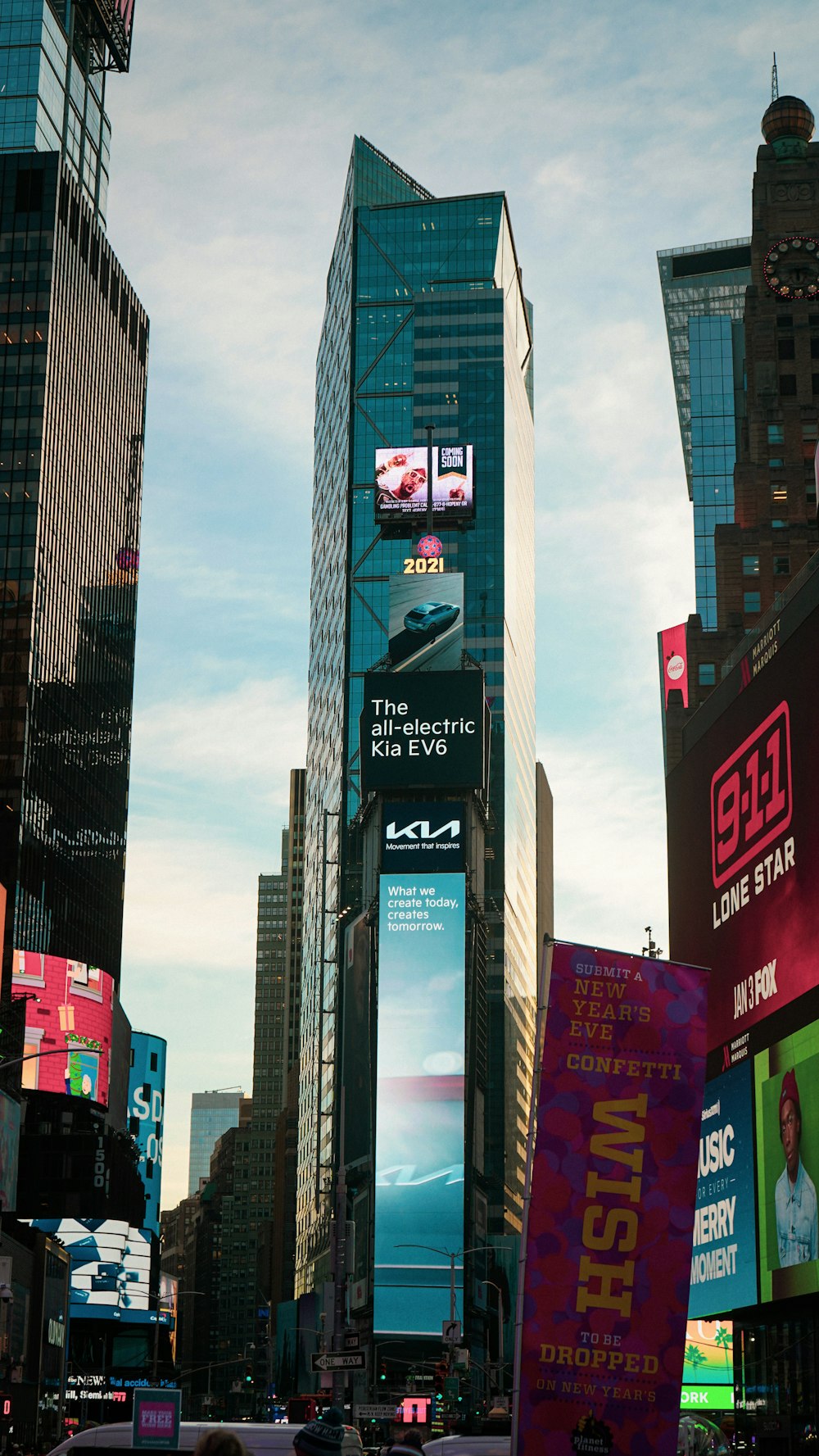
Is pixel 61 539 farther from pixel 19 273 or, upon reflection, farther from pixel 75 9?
pixel 75 9

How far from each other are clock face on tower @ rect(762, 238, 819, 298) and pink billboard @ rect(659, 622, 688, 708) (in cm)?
2247

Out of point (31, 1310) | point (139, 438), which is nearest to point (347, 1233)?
point (31, 1310)

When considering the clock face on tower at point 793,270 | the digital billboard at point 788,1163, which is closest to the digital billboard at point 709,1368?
the digital billboard at point 788,1163

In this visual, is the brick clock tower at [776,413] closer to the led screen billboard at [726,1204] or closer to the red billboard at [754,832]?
the red billboard at [754,832]

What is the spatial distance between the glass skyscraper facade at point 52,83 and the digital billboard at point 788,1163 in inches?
5358

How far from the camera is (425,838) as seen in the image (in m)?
142

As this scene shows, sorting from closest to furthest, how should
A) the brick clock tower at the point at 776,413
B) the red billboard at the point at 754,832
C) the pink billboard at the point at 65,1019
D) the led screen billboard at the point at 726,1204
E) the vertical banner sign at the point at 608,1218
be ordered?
the vertical banner sign at the point at 608,1218 < the red billboard at the point at 754,832 < the led screen billboard at the point at 726,1204 < the brick clock tower at the point at 776,413 < the pink billboard at the point at 65,1019

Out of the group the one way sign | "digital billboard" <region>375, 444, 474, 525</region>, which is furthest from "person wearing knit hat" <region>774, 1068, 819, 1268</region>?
"digital billboard" <region>375, 444, 474, 525</region>

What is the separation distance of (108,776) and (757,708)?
121 metres

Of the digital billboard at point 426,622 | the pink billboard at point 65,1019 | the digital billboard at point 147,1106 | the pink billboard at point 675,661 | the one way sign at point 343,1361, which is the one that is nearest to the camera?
the one way sign at point 343,1361

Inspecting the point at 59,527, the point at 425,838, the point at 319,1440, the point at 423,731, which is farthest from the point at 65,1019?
the point at 319,1440

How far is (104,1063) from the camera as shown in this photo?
130250 mm

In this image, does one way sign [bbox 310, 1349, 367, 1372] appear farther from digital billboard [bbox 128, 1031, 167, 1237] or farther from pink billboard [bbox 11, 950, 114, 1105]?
digital billboard [bbox 128, 1031, 167, 1237]

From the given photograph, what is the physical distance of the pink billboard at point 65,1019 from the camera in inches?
4948
